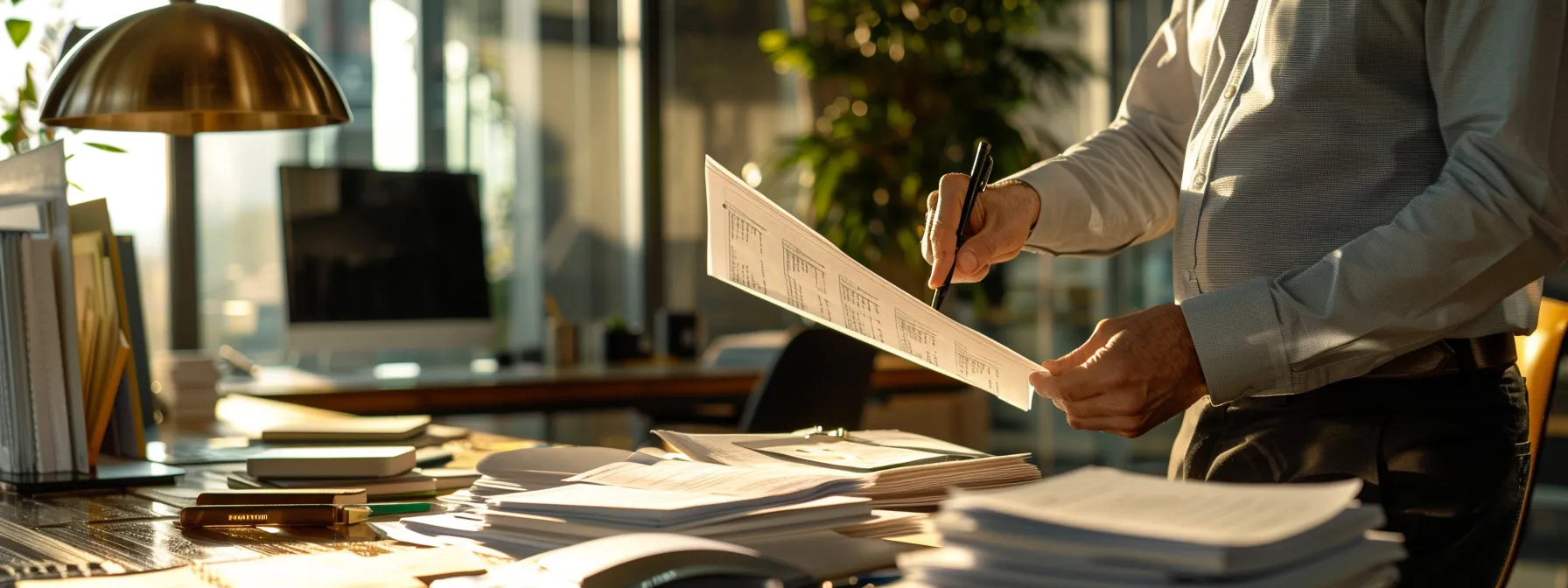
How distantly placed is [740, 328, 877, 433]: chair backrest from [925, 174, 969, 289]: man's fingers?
1693 millimetres

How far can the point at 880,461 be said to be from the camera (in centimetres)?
127

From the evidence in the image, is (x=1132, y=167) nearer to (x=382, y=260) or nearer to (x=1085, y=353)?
(x=1085, y=353)

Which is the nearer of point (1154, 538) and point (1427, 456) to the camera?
point (1154, 538)

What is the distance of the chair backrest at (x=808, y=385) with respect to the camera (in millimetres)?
3225

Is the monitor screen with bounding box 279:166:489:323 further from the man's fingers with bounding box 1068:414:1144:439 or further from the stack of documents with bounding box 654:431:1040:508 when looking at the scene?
the man's fingers with bounding box 1068:414:1144:439

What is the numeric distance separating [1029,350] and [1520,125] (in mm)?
5697

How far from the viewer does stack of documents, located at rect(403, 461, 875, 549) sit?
0.99 meters

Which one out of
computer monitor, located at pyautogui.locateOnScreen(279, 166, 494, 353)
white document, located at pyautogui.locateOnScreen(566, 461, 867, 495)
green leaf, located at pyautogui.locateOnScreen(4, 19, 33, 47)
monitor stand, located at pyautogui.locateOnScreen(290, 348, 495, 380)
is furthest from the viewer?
monitor stand, located at pyautogui.locateOnScreen(290, 348, 495, 380)

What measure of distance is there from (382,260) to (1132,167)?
113 inches

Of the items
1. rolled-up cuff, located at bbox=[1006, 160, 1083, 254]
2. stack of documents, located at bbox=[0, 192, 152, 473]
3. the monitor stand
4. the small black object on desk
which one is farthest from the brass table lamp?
the monitor stand

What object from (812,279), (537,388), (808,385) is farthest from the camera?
(537,388)

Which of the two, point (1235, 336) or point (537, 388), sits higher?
point (1235, 336)

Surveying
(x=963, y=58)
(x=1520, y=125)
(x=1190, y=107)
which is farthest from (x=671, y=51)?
(x=1520, y=125)

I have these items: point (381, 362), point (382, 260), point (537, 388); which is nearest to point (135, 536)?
point (537, 388)
